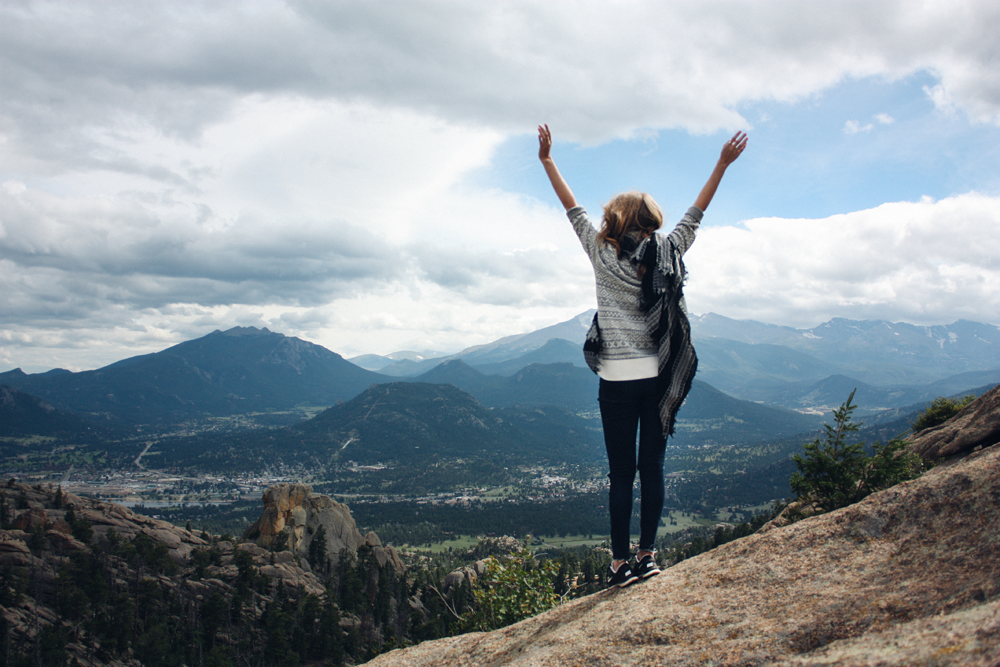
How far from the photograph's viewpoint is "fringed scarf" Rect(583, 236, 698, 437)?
18.6 ft

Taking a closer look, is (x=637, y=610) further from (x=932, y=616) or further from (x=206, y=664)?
(x=206, y=664)

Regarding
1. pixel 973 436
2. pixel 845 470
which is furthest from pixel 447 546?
pixel 973 436

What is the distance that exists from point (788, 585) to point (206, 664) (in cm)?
6496

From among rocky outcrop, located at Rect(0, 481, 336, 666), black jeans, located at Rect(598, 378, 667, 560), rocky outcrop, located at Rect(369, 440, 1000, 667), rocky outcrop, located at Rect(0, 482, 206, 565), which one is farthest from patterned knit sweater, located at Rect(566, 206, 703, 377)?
rocky outcrop, located at Rect(0, 482, 206, 565)

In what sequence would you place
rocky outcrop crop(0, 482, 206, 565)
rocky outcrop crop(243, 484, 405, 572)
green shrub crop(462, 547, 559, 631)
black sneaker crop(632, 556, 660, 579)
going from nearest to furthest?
1. black sneaker crop(632, 556, 660, 579)
2. green shrub crop(462, 547, 559, 631)
3. rocky outcrop crop(0, 482, 206, 565)
4. rocky outcrop crop(243, 484, 405, 572)

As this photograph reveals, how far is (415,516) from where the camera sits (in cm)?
18250

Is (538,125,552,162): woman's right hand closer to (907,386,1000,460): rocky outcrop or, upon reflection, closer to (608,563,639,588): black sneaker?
(608,563,639,588): black sneaker

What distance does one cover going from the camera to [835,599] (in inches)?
167

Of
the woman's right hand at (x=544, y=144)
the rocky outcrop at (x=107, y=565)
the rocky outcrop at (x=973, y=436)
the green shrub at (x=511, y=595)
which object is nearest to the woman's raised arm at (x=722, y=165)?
the woman's right hand at (x=544, y=144)

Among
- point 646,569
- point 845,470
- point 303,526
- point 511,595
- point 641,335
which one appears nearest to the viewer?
point 641,335

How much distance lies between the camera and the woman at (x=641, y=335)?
5.71 meters

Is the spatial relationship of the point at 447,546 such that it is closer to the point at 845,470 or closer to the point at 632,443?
the point at 845,470

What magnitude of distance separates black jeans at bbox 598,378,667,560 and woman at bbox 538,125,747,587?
1 cm

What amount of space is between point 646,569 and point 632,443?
165cm
